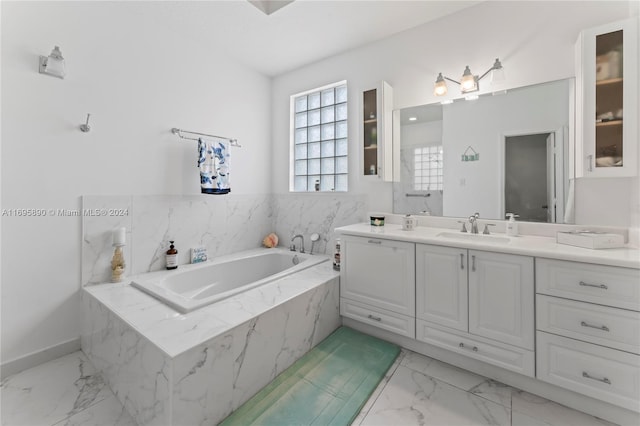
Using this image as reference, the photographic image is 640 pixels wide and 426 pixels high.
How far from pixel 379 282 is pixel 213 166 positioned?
A: 1818 millimetres

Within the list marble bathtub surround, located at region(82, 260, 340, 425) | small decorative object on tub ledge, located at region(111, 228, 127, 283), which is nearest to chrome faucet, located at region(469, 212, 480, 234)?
marble bathtub surround, located at region(82, 260, 340, 425)

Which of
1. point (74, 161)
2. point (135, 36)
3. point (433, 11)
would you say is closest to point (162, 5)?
point (135, 36)

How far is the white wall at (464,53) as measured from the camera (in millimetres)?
1816

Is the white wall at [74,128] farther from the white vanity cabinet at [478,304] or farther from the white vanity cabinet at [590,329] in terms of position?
the white vanity cabinet at [590,329]

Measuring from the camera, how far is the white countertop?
1304 mm

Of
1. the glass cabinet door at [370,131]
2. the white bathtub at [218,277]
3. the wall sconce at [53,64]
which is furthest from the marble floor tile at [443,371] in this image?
the wall sconce at [53,64]

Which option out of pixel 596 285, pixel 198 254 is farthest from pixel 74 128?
pixel 596 285

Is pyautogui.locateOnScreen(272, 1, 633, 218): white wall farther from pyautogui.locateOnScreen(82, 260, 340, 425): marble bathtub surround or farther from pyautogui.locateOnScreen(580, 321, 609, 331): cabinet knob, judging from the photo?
pyautogui.locateOnScreen(82, 260, 340, 425): marble bathtub surround

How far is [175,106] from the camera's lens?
8.09ft

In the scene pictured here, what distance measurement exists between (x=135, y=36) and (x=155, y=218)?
4.90 feet

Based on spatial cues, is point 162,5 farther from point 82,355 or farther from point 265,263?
point 82,355

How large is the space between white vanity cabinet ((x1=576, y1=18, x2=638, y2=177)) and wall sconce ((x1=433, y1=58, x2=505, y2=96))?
429 millimetres

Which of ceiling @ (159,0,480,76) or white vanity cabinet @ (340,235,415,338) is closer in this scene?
white vanity cabinet @ (340,235,415,338)

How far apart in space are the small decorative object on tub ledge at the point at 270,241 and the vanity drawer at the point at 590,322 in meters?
2.50
